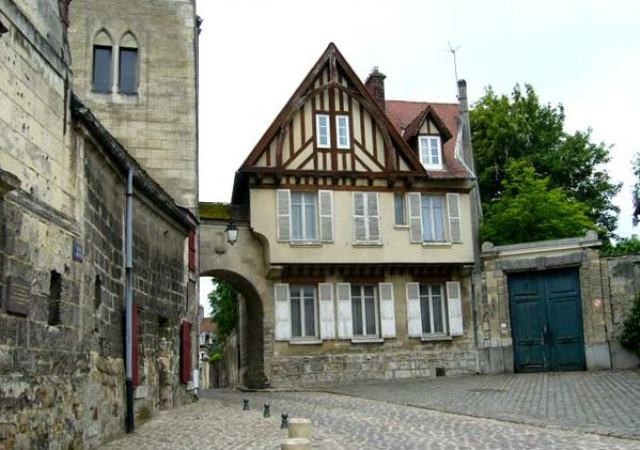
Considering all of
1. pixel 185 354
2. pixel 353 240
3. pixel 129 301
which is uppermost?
pixel 353 240

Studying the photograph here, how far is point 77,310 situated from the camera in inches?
297

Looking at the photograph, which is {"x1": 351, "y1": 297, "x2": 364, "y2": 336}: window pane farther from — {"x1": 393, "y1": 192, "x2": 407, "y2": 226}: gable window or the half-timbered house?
{"x1": 393, "y1": 192, "x2": 407, "y2": 226}: gable window

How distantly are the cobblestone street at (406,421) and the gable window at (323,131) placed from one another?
288 inches

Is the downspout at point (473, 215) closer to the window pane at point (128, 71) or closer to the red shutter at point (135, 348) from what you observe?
the window pane at point (128, 71)

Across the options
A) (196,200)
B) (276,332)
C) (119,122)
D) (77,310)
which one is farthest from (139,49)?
(77,310)

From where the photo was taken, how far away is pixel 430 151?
863 inches

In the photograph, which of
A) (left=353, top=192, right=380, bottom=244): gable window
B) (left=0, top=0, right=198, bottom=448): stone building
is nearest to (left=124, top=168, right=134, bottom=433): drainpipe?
(left=0, top=0, right=198, bottom=448): stone building

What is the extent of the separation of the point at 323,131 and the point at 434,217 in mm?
4131

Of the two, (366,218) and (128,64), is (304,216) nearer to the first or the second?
(366,218)

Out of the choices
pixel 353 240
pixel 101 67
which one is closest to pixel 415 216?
pixel 353 240

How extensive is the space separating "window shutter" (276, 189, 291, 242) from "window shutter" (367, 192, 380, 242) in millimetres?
2311

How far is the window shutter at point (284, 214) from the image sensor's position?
19.7m

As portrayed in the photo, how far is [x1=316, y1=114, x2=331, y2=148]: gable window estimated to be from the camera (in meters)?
20.5

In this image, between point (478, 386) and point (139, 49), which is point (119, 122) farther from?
point (478, 386)
